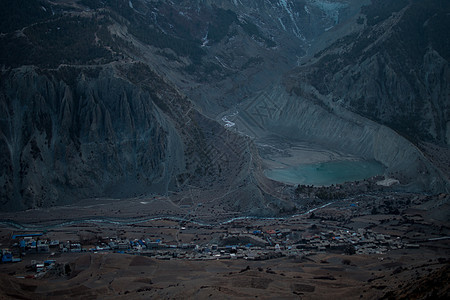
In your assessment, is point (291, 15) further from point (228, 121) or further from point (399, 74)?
point (228, 121)

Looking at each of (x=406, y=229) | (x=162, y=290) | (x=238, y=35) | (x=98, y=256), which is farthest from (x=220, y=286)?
(x=238, y=35)

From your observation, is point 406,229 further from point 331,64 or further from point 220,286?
point 331,64

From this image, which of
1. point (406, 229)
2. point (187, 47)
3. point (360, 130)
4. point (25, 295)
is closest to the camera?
point (25, 295)

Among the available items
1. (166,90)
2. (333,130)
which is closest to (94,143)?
(166,90)

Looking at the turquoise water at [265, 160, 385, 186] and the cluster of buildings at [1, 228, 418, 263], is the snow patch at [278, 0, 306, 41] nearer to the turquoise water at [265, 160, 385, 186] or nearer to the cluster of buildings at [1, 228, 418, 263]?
the turquoise water at [265, 160, 385, 186]

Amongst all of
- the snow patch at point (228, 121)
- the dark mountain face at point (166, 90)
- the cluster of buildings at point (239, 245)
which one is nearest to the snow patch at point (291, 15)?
the dark mountain face at point (166, 90)

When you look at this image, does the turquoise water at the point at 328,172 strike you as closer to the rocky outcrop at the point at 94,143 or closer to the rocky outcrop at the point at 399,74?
the rocky outcrop at the point at 94,143
